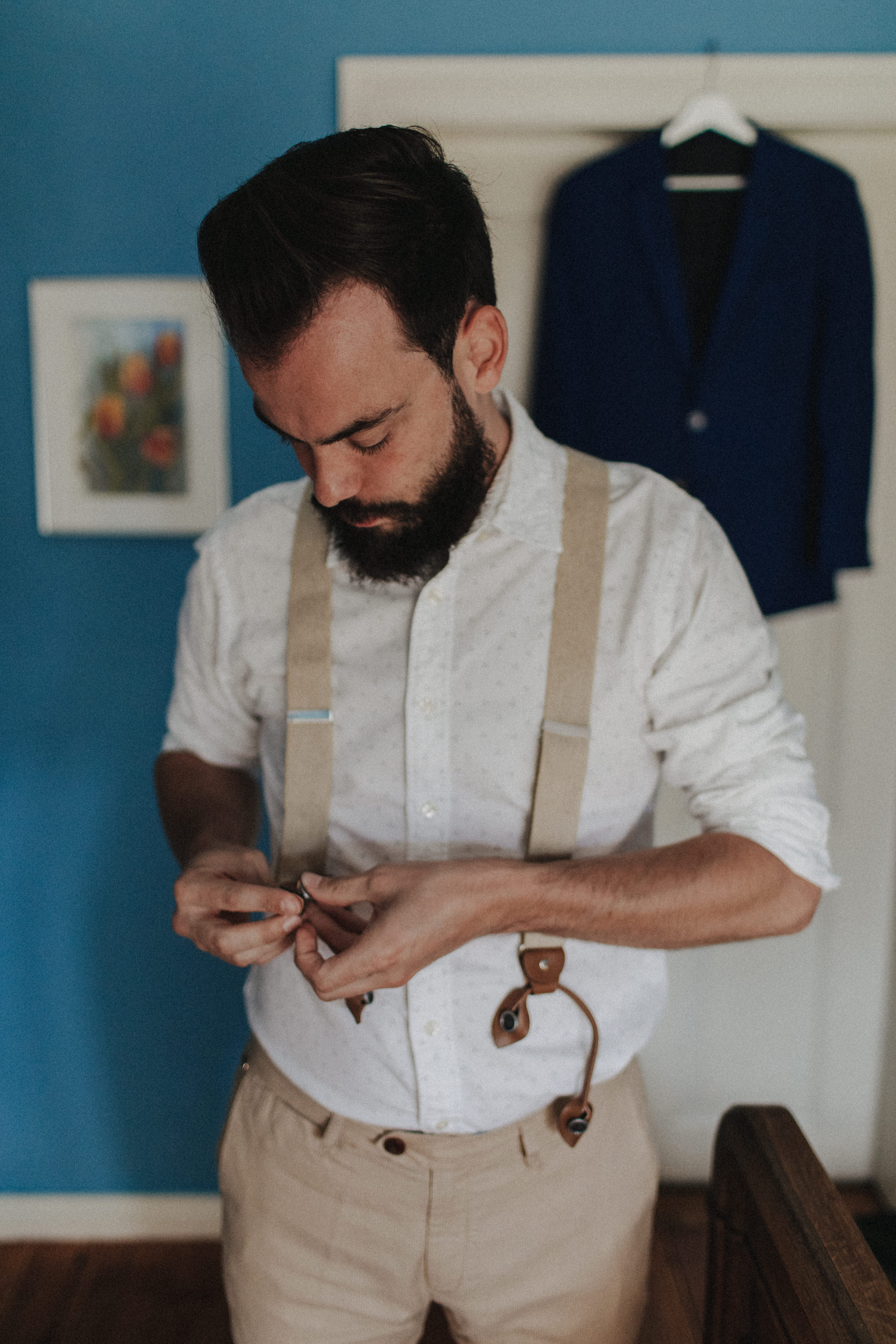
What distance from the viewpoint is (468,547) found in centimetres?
105

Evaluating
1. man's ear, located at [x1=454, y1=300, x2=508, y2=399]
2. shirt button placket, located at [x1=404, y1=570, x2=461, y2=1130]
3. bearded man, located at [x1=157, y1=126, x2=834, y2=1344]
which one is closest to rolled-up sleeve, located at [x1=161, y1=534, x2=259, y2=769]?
bearded man, located at [x1=157, y1=126, x2=834, y2=1344]

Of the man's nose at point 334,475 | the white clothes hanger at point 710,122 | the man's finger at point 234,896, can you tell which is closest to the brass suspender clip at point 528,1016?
the man's finger at point 234,896

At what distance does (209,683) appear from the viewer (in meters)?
1.17

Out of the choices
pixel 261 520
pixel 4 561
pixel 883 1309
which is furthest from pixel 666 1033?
pixel 4 561

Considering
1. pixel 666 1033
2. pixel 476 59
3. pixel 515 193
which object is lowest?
pixel 666 1033

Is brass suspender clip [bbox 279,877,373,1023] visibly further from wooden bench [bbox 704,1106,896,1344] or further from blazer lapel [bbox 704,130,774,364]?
blazer lapel [bbox 704,130,774,364]

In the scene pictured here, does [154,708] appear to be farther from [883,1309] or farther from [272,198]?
[883,1309]

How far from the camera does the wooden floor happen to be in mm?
1871

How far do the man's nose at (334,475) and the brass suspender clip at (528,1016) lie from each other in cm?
51

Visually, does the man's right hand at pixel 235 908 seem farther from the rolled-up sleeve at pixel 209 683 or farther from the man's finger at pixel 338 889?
the rolled-up sleeve at pixel 209 683

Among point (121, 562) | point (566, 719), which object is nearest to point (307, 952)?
point (566, 719)

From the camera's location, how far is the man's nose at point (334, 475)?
94 cm

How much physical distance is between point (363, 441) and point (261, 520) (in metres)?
0.26

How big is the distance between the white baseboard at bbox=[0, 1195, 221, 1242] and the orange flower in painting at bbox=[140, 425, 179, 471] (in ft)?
5.48
